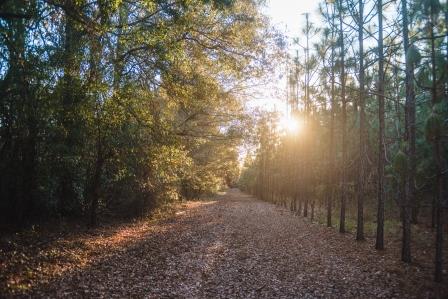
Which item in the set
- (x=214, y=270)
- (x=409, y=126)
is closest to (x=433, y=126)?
(x=409, y=126)

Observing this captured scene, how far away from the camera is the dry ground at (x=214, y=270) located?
7411 mm

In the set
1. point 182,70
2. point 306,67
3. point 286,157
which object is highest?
point 306,67

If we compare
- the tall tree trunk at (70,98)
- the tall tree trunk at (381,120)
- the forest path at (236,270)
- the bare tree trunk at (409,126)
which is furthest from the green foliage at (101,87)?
the tall tree trunk at (381,120)

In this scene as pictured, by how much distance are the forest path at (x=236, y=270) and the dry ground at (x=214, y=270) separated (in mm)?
21

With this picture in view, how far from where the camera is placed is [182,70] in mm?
14227

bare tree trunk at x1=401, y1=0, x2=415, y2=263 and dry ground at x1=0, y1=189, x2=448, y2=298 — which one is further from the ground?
bare tree trunk at x1=401, y1=0, x2=415, y2=263

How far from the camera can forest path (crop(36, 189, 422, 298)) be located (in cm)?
753

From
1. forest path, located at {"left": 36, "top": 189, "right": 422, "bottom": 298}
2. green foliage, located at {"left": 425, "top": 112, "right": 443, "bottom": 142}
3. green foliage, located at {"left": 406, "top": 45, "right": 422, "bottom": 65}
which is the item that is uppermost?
green foliage, located at {"left": 406, "top": 45, "right": 422, "bottom": 65}

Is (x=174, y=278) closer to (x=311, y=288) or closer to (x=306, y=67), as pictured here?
(x=311, y=288)

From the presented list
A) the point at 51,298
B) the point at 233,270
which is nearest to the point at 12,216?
the point at 51,298

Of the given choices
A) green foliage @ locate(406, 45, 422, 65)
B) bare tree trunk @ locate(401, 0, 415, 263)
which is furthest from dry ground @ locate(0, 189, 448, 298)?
green foliage @ locate(406, 45, 422, 65)

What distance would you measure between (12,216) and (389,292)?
38.3 feet

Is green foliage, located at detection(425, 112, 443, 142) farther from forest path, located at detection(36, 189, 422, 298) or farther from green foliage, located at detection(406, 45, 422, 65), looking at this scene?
forest path, located at detection(36, 189, 422, 298)

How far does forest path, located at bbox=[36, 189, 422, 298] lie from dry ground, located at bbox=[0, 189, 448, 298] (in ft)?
0.07
